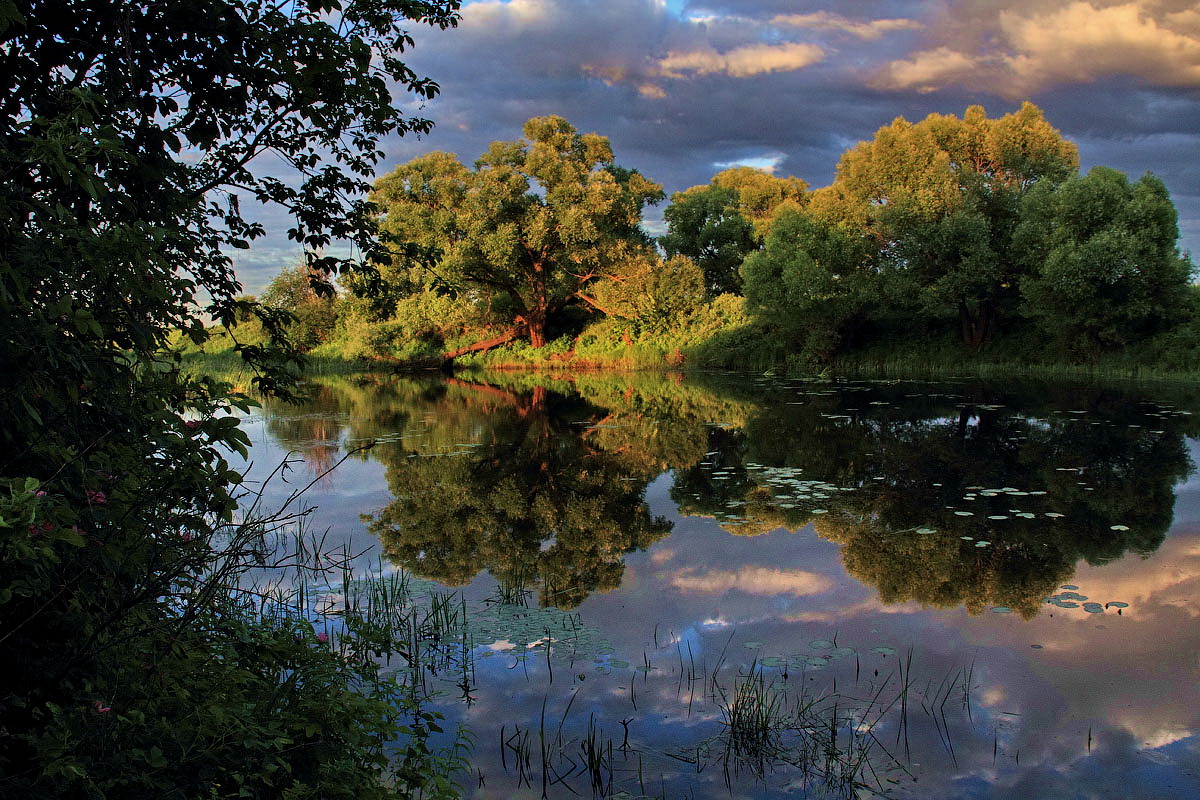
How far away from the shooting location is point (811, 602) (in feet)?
21.0

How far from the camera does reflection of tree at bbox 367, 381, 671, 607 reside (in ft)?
24.7

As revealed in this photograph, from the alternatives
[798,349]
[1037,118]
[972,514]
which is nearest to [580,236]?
[798,349]

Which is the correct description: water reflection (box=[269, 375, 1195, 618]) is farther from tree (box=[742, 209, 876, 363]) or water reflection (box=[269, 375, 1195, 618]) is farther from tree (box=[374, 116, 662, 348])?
tree (box=[374, 116, 662, 348])

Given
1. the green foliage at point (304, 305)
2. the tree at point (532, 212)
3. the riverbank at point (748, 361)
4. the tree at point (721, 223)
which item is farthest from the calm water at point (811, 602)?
the green foliage at point (304, 305)

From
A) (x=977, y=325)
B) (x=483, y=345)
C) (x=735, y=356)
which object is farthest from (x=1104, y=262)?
(x=483, y=345)

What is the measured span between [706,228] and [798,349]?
13.8 metres

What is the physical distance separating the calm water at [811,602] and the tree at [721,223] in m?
32.3

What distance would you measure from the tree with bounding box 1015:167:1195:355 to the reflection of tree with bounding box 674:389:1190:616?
8.79m

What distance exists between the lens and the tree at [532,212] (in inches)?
1425

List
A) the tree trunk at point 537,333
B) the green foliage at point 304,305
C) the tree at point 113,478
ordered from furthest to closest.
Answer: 1. the green foliage at point 304,305
2. the tree trunk at point 537,333
3. the tree at point 113,478

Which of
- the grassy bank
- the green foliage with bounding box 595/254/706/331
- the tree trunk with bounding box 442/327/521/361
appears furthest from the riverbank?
the green foliage with bounding box 595/254/706/331

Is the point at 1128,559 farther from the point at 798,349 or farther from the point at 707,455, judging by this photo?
the point at 798,349

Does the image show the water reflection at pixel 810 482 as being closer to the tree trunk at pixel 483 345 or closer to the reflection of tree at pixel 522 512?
the reflection of tree at pixel 522 512

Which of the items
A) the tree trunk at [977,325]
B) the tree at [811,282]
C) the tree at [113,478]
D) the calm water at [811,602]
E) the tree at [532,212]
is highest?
the tree at [532,212]
